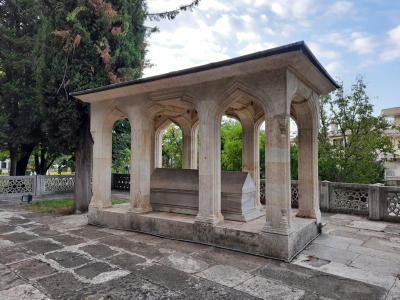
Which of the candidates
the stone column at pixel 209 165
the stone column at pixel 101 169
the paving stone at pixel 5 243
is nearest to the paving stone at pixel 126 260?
the stone column at pixel 209 165

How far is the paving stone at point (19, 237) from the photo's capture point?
600cm

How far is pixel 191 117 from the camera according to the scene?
978cm

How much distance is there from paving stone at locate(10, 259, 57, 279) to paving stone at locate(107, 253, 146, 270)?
94cm

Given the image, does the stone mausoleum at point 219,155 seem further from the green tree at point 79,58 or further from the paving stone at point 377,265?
the green tree at point 79,58

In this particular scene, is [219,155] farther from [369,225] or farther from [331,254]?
[369,225]

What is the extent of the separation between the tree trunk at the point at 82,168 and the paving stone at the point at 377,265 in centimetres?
887

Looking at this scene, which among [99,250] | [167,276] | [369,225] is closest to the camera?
[167,276]

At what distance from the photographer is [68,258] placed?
475 cm

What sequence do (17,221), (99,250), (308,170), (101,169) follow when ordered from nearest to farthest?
(99,250) < (308,170) < (101,169) < (17,221)

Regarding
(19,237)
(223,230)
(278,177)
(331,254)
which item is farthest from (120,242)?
(331,254)

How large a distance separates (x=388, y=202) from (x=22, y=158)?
18.6 meters

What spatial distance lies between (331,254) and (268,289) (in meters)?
2.08

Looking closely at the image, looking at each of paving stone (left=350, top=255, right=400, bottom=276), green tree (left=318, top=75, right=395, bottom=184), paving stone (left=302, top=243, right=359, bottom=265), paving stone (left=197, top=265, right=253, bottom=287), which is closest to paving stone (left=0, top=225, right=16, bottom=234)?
paving stone (left=197, top=265, right=253, bottom=287)

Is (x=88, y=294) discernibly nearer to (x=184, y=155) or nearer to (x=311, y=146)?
(x=311, y=146)
